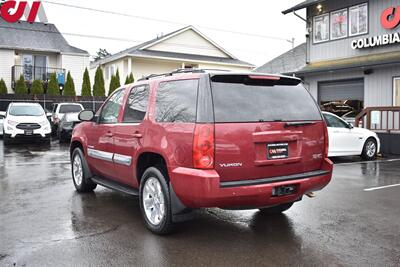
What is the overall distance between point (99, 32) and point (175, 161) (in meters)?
33.1

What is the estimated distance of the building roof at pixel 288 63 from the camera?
67.6 ft

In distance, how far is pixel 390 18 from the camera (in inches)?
622

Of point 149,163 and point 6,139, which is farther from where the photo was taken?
point 6,139

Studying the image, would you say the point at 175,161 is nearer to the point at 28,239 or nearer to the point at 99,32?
the point at 28,239

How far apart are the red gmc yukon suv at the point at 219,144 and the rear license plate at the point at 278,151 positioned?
11 mm

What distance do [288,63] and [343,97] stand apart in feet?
17.0

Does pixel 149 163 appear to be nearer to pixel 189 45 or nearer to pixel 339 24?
pixel 339 24

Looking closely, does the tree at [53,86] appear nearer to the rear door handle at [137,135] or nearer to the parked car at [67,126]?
the parked car at [67,126]

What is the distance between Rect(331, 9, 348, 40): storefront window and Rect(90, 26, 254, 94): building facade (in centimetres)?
1244

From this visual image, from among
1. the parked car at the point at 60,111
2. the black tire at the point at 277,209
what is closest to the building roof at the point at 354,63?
the black tire at the point at 277,209

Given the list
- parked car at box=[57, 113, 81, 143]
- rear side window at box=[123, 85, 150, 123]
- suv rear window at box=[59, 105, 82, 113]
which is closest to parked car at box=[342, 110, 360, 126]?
parked car at box=[57, 113, 81, 143]

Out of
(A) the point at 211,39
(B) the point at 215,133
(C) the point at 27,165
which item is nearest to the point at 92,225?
(B) the point at 215,133

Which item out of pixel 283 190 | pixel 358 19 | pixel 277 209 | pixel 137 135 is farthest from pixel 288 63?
pixel 283 190

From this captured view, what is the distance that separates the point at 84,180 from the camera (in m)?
7.07
